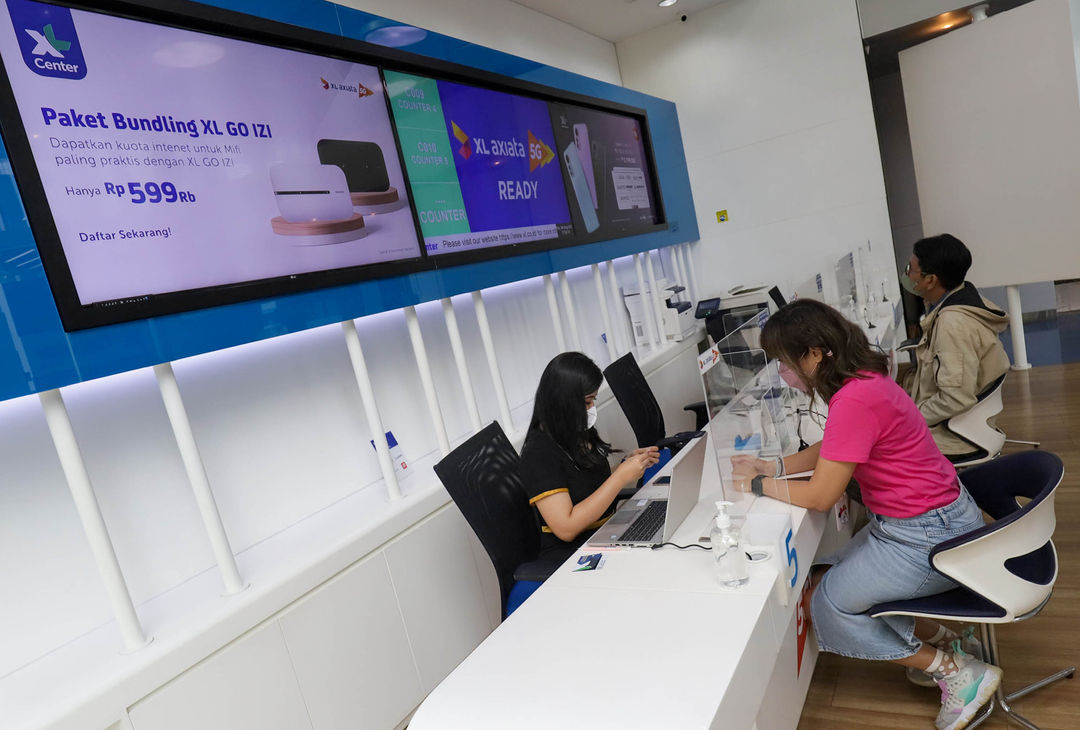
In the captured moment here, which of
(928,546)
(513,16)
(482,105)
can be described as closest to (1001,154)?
(513,16)

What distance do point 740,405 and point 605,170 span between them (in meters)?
2.81

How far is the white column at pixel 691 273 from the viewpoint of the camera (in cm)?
560

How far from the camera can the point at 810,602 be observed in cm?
200

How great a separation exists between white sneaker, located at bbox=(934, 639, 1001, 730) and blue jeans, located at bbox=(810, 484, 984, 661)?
0.56 feet

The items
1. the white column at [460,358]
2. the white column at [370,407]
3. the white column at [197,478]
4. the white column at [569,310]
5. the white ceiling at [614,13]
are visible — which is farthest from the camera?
the white ceiling at [614,13]

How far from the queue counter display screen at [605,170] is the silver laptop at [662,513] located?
2.18 meters

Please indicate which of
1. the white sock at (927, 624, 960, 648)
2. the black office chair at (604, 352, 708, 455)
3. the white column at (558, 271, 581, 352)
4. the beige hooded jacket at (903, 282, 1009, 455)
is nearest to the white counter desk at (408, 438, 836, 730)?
the white sock at (927, 624, 960, 648)

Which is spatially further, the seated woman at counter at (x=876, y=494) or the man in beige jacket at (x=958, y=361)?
the man in beige jacket at (x=958, y=361)

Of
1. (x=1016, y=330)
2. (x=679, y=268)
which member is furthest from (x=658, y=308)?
(x=1016, y=330)

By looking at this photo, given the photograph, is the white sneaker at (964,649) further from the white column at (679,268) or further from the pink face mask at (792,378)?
the white column at (679,268)

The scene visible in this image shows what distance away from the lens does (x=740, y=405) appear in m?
1.86

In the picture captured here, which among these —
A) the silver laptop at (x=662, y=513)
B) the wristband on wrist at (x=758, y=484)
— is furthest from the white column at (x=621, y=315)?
the wristband on wrist at (x=758, y=484)

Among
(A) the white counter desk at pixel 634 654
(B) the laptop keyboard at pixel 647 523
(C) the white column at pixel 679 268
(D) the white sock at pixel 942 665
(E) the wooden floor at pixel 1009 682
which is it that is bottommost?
(E) the wooden floor at pixel 1009 682

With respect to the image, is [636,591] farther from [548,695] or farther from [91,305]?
[91,305]
